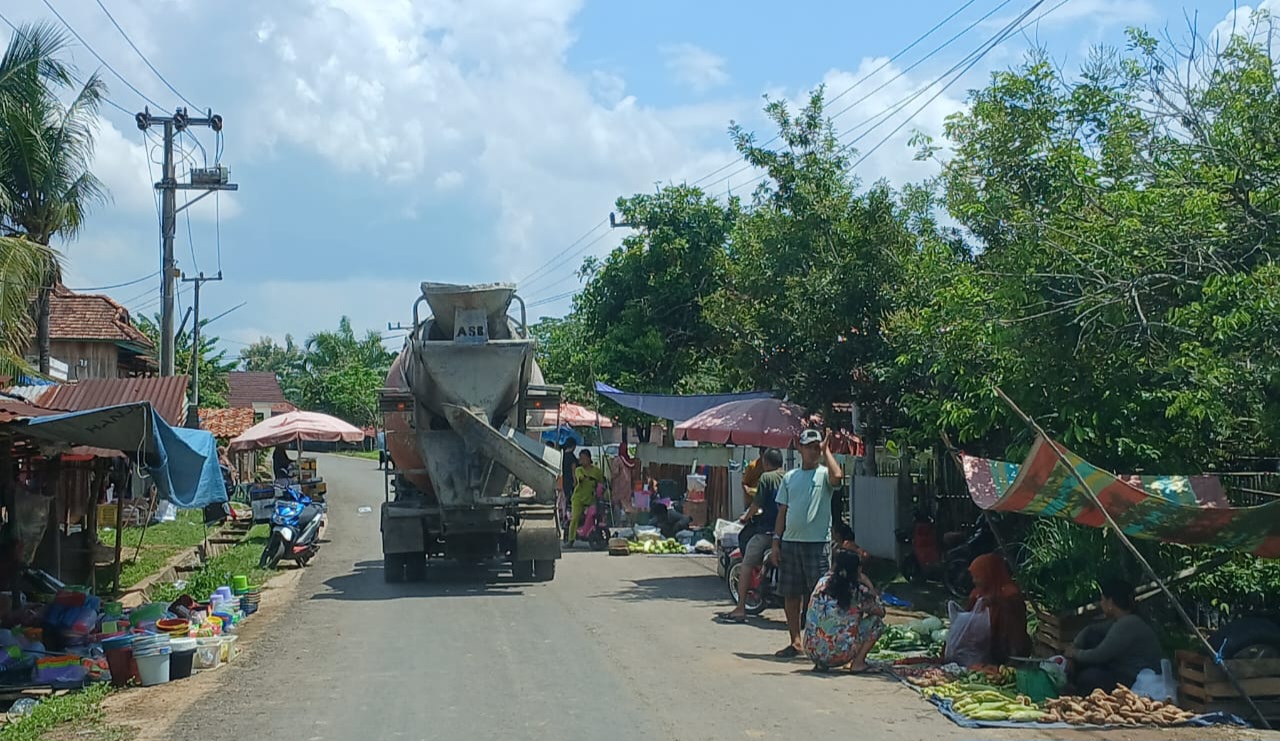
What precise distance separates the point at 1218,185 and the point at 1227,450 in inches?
153

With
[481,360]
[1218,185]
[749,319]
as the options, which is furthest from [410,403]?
[1218,185]

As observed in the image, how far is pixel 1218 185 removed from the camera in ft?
28.4

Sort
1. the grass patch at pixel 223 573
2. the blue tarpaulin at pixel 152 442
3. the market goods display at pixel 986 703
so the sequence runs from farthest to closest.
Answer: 1. the grass patch at pixel 223 573
2. the blue tarpaulin at pixel 152 442
3. the market goods display at pixel 986 703

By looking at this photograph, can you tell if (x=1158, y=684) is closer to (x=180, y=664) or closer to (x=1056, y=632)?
(x=1056, y=632)

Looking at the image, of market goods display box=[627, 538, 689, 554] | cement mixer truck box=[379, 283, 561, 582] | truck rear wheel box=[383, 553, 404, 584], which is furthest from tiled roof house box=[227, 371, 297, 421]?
cement mixer truck box=[379, 283, 561, 582]

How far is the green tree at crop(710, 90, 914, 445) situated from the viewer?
15.1 meters

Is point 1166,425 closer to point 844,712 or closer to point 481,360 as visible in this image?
point 844,712

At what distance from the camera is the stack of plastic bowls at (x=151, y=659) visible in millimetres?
9648

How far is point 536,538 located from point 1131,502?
883 cm

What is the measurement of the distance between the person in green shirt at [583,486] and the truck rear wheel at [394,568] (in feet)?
18.0

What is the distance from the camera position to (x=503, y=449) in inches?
583

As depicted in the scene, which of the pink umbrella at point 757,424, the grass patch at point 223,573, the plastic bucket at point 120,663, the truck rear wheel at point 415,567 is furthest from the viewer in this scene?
the pink umbrella at point 757,424

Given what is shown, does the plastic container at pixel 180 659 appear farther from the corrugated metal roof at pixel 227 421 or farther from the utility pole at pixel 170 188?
the corrugated metal roof at pixel 227 421

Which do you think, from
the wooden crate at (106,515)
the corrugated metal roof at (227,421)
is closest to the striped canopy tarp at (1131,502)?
the wooden crate at (106,515)
